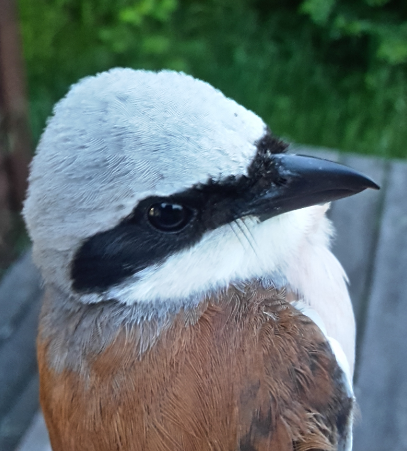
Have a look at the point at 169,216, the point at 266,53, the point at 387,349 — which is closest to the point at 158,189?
the point at 169,216

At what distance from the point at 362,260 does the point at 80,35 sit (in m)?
3.77

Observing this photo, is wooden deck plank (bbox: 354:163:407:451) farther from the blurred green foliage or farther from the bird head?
the blurred green foliage

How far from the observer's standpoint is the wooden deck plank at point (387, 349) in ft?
6.73

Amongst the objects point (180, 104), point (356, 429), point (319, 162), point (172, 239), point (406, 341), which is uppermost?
point (180, 104)

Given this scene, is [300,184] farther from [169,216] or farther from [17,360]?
[17,360]

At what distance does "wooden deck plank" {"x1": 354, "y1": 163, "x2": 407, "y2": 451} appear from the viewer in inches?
80.8

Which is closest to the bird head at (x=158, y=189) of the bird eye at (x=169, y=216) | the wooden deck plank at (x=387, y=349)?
the bird eye at (x=169, y=216)

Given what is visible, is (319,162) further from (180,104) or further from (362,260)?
(362,260)

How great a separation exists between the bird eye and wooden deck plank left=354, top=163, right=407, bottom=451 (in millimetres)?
1322

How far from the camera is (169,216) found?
1.20 meters

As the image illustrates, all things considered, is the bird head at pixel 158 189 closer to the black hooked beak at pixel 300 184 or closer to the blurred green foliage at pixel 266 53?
the black hooked beak at pixel 300 184

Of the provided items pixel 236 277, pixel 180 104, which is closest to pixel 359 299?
pixel 236 277

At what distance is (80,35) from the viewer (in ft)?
16.7

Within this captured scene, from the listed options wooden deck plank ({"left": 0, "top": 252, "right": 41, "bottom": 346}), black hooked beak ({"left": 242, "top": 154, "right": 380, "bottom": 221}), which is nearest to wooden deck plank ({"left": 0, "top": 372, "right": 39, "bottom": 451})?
wooden deck plank ({"left": 0, "top": 252, "right": 41, "bottom": 346})
